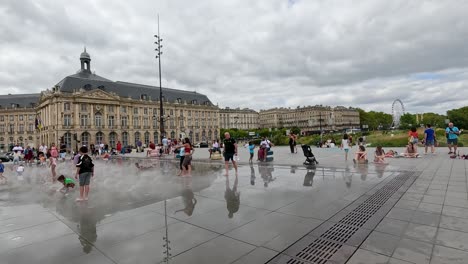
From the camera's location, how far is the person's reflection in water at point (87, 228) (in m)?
4.04

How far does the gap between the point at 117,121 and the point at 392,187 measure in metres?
76.4

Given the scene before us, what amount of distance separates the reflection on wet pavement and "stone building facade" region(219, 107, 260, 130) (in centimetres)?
12444

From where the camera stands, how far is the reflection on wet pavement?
377 cm

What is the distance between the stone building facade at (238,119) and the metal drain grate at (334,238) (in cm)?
12647

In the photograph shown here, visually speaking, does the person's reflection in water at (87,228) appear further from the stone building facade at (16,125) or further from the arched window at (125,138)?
the stone building facade at (16,125)

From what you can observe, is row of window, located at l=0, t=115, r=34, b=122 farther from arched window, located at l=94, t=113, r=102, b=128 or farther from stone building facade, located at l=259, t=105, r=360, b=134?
stone building facade, located at l=259, t=105, r=360, b=134

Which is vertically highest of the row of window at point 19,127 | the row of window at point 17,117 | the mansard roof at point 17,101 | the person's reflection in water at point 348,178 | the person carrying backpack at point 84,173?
the mansard roof at point 17,101

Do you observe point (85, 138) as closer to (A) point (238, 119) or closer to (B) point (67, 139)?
(B) point (67, 139)

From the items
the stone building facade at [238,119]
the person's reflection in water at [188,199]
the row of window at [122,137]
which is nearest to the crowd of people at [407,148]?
the person's reflection in water at [188,199]

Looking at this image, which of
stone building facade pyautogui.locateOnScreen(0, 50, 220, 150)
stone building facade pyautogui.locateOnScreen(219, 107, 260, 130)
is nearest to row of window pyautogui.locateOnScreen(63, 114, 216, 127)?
stone building facade pyautogui.locateOnScreen(0, 50, 220, 150)

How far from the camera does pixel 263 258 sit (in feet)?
11.3

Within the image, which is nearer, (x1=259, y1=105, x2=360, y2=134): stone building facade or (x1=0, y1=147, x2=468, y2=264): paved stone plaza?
(x1=0, y1=147, x2=468, y2=264): paved stone plaza

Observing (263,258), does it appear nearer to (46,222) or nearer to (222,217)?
(222,217)

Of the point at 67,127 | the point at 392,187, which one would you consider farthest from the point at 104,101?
the point at 392,187
